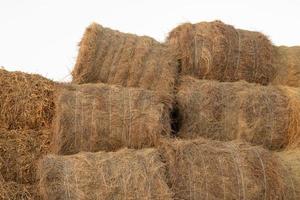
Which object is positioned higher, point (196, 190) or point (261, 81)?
point (261, 81)

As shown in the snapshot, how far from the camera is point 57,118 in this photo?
4777mm

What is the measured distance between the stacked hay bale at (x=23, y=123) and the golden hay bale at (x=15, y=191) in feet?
0.17

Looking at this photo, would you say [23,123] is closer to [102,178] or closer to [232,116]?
[102,178]

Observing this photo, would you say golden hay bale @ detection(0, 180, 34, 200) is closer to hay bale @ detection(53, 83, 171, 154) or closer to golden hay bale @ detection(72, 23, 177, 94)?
hay bale @ detection(53, 83, 171, 154)

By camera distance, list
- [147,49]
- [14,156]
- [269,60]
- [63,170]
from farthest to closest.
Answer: [269,60]
[147,49]
[14,156]
[63,170]

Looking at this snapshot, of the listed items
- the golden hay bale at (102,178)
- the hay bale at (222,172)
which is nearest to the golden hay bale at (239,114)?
the hay bale at (222,172)

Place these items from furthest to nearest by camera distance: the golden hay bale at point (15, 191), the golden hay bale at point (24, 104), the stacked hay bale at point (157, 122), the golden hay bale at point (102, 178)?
1. the golden hay bale at point (24, 104)
2. the golden hay bale at point (15, 191)
3. the stacked hay bale at point (157, 122)
4. the golden hay bale at point (102, 178)

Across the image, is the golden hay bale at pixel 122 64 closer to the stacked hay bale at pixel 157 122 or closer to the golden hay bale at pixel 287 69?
the stacked hay bale at pixel 157 122

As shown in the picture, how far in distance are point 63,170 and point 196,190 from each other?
3.45 ft

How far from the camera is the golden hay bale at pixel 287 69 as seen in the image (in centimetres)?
605

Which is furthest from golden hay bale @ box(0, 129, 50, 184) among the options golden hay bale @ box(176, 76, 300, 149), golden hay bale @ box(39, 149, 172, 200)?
golden hay bale @ box(176, 76, 300, 149)

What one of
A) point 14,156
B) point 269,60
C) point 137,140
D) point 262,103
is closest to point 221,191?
point 137,140

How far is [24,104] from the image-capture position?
4996 mm

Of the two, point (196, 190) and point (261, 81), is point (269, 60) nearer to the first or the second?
point (261, 81)
